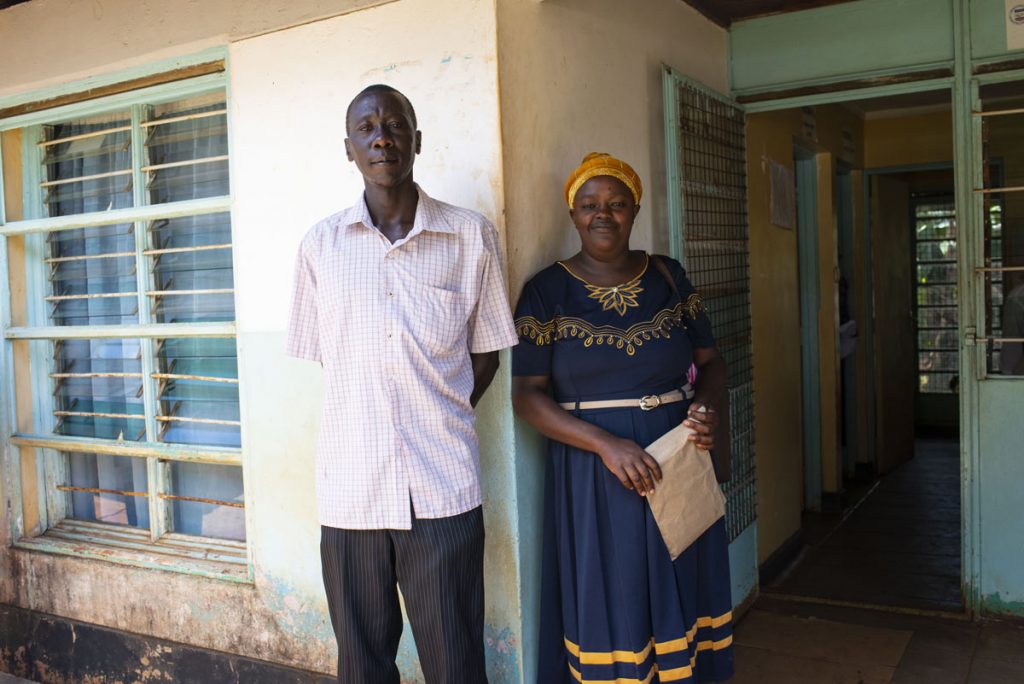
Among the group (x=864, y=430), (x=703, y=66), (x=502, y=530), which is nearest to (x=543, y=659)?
(x=502, y=530)

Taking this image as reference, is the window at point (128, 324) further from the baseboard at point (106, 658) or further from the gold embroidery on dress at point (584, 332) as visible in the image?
the gold embroidery on dress at point (584, 332)

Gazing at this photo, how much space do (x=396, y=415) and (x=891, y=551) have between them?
147 inches

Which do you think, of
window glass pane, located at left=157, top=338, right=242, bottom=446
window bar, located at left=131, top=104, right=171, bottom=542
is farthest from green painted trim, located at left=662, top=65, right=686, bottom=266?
window bar, located at left=131, top=104, right=171, bottom=542

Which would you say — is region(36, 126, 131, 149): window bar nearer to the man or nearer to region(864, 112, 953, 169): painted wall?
the man

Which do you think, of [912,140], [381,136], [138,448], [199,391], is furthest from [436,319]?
[912,140]

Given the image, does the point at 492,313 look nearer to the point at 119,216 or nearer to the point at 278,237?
the point at 278,237

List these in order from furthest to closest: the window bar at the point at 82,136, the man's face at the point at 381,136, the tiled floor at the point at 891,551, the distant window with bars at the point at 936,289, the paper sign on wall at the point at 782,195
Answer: the distant window with bars at the point at 936,289
the paper sign on wall at the point at 782,195
the tiled floor at the point at 891,551
the window bar at the point at 82,136
the man's face at the point at 381,136

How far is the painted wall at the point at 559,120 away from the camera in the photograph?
2641 mm

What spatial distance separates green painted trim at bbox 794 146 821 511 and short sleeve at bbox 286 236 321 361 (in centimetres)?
393

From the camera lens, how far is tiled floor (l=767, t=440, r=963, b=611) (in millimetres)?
4324

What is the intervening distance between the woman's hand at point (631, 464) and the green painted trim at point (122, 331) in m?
1.49

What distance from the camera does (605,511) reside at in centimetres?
260

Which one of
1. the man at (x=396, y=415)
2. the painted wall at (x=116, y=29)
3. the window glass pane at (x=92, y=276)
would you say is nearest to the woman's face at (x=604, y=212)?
the man at (x=396, y=415)

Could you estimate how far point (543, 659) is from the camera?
2.67m
